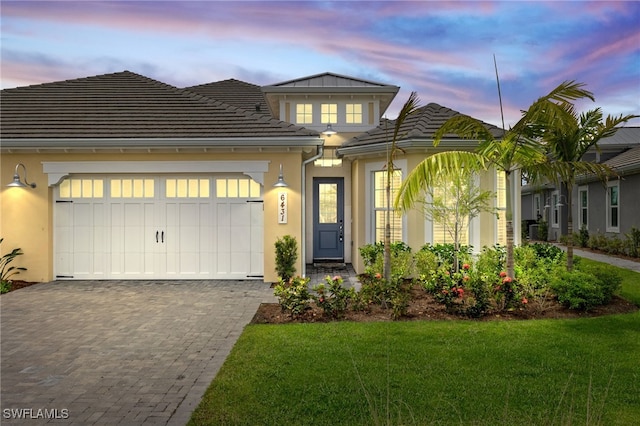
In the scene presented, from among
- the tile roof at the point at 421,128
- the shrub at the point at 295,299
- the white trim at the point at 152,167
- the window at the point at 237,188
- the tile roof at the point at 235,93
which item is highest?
the tile roof at the point at 235,93

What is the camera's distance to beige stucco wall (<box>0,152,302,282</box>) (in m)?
10.1

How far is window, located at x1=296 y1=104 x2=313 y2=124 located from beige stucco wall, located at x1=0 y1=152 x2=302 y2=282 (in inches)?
137

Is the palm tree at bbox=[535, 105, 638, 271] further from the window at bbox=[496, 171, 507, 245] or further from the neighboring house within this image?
the neighboring house

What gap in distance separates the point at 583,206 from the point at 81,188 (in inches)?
788

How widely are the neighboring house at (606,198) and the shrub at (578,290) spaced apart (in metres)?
4.69

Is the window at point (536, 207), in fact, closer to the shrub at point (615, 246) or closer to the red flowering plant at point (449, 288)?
the shrub at point (615, 246)

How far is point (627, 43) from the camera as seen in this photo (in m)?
10.4

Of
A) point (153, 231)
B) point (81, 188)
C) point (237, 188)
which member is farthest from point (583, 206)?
point (81, 188)

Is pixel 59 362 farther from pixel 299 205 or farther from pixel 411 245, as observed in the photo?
pixel 411 245

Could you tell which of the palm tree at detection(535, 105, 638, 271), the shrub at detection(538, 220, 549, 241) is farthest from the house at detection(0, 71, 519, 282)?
the shrub at detection(538, 220, 549, 241)

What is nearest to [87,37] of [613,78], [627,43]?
[627,43]

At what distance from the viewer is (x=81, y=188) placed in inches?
406

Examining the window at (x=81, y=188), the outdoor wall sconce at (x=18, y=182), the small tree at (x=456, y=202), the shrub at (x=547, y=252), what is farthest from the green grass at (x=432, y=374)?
the outdoor wall sconce at (x=18, y=182)

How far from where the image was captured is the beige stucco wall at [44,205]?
10078 millimetres
